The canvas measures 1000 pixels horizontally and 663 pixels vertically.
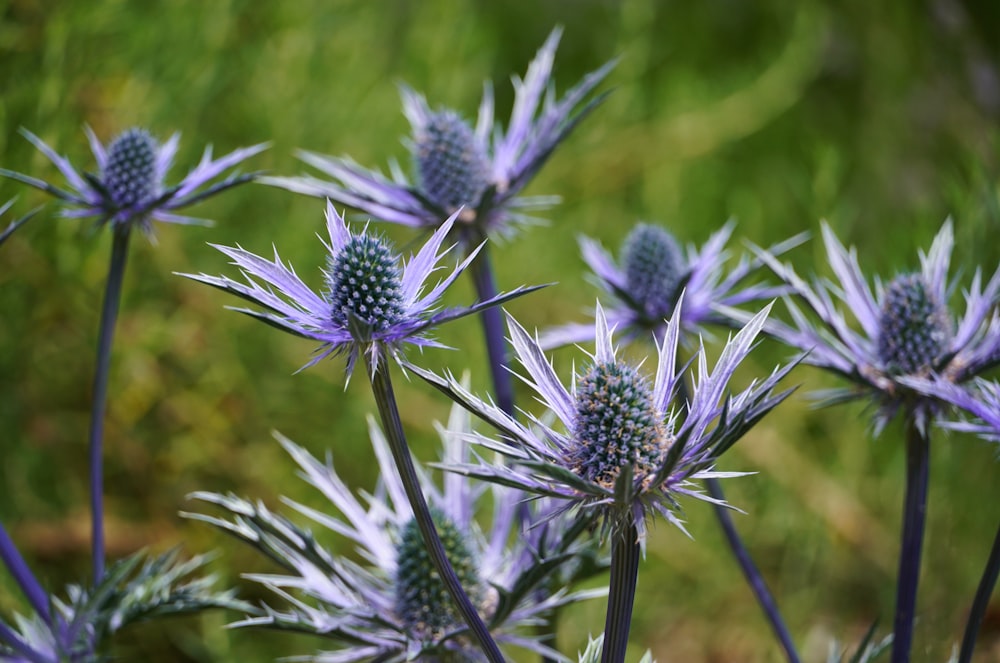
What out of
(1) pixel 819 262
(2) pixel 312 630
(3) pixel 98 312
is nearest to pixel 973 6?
(1) pixel 819 262

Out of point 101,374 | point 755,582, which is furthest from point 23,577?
point 755,582

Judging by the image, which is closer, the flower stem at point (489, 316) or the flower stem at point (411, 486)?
the flower stem at point (411, 486)

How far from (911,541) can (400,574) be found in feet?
1.25

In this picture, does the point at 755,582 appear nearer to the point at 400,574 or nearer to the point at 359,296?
the point at 400,574

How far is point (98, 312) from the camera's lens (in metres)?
1.54

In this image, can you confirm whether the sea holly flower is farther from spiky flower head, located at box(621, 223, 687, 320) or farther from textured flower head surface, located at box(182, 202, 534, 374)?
spiky flower head, located at box(621, 223, 687, 320)

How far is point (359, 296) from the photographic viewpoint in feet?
1.80

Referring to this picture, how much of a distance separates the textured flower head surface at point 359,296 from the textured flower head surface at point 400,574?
0.09m

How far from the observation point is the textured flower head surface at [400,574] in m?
0.62

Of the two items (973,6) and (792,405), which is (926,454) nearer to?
(973,6)

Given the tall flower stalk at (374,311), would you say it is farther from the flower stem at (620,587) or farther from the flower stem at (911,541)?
the flower stem at (911,541)

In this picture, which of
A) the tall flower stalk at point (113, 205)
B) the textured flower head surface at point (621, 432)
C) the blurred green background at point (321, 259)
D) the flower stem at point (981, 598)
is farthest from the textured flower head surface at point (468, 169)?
the blurred green background at point (321, 259)

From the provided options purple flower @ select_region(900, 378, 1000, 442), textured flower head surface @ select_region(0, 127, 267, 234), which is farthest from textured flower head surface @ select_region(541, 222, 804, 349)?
textured flower head surface @ select_region(0, 127, 267, 234)

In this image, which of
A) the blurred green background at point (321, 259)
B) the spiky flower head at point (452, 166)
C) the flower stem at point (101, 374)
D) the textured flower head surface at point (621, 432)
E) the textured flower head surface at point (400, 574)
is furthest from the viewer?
the blurred green background at point (321, 259)
